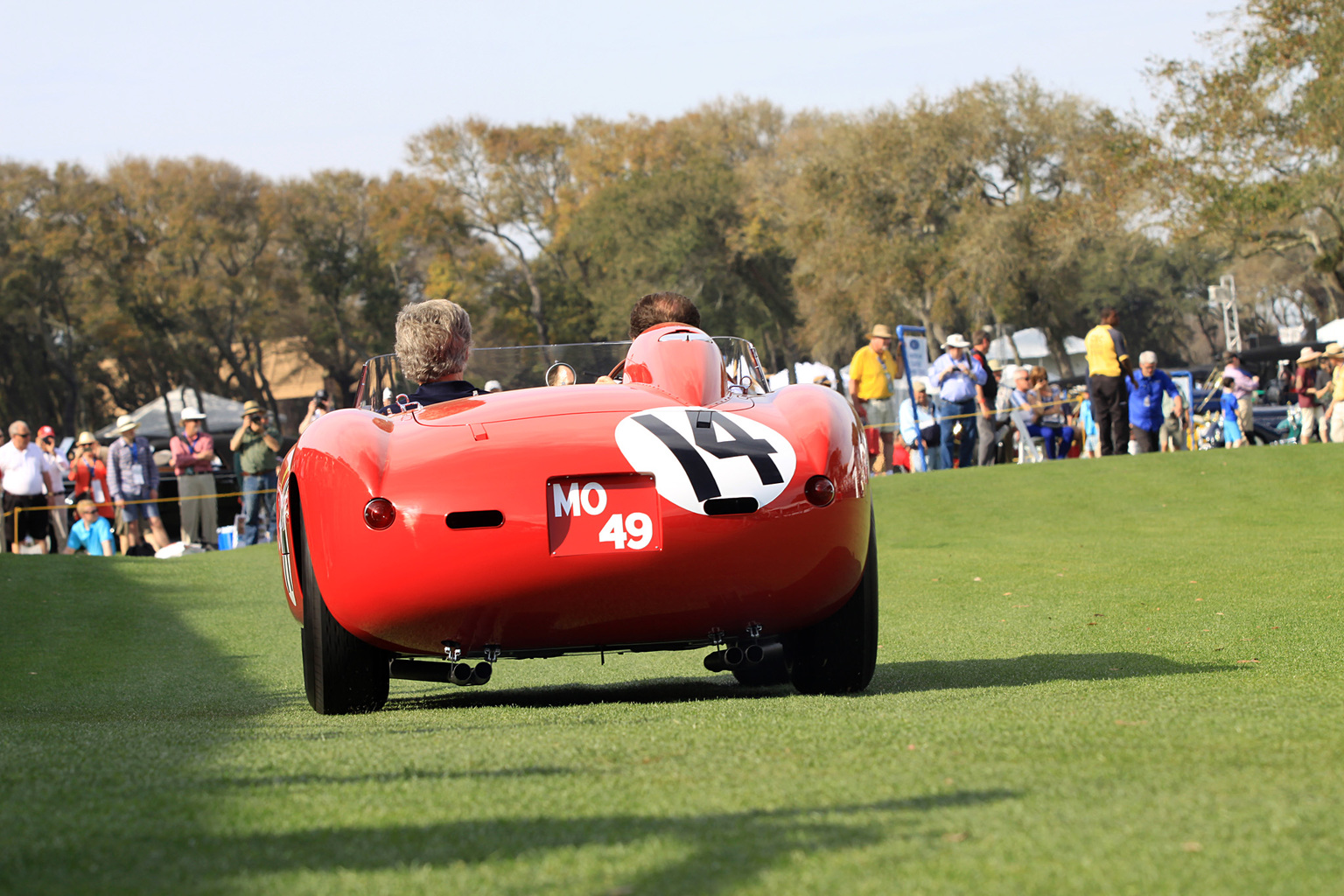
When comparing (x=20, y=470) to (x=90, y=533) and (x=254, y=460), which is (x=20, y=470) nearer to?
(x=90, y=533)

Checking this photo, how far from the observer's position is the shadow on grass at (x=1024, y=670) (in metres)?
4.92

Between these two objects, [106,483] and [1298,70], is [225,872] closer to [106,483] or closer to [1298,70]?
[106,483]

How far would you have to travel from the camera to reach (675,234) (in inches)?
2259

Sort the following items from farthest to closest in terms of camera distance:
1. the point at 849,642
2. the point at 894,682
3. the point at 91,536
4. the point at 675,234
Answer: the point at 675,234 < the point at 91,536 < the point at 894,682 < the point at 849,642

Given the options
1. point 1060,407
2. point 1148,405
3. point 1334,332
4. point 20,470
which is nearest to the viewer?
point 20,470

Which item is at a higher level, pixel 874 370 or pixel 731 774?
pixel 874 370

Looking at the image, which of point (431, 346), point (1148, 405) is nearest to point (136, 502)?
point (431, 346)

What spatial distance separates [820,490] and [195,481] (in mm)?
16063

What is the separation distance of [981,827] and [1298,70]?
31.1 meters

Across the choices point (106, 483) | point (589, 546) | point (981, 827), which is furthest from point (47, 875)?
point (106, 483)

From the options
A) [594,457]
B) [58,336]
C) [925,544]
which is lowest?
[925,544]

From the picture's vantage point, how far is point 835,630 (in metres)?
4.69

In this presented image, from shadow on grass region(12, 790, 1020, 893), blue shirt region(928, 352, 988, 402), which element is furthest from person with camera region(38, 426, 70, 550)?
shadow on grass region(12, 790, 1020, 893)

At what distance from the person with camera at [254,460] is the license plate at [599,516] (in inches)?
560
